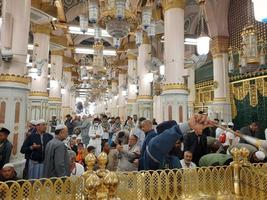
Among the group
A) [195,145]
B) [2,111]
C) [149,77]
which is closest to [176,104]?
[195,145]

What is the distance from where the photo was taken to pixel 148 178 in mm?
1834

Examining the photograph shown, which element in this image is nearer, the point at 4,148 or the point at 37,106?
the point at 4,148

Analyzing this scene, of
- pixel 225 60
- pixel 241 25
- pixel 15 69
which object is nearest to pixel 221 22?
pixel 241 25

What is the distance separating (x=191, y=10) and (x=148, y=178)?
538 inches

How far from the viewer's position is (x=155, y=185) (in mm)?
1844

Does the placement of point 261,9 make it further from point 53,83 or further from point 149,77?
point 53,83

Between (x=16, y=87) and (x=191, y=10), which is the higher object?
(x=191, y=10)

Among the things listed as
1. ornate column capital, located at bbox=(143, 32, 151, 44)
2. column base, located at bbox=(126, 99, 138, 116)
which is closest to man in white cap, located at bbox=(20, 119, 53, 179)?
ornate column capital, located at bbox=(143, 32, 151, 44)

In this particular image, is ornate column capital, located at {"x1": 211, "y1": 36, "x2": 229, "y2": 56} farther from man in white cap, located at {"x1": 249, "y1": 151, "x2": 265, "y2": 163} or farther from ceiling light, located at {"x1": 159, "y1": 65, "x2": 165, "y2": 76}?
man in white cap, located at {"x1": 249, "y1": 151, "x2": 265, "y2": 163}

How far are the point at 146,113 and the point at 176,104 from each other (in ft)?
14.2

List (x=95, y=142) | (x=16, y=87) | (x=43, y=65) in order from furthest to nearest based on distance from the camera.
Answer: (x=43, y=65) → (x=95, y=142) → (x=16, y=87)

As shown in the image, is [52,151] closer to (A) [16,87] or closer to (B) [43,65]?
(A) [16,87]

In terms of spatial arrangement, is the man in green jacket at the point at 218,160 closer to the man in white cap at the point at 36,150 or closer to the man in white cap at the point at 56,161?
the man in white cap at the point at 56,161

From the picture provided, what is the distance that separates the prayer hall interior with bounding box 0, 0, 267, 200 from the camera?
186 cm
